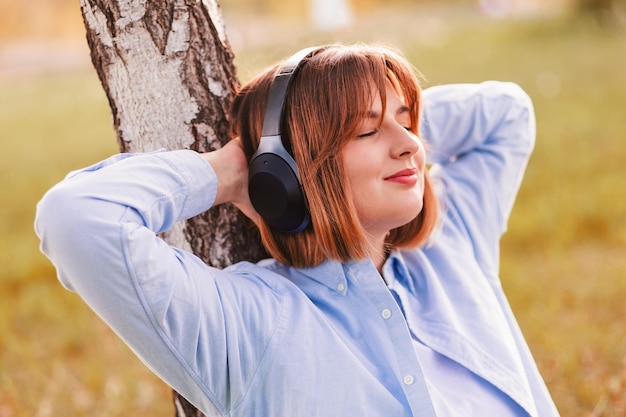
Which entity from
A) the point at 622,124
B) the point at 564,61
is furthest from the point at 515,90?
the point at 564,61

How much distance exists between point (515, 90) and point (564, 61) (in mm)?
7568

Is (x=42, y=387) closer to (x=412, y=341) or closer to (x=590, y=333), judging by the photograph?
(x=412, y=341)

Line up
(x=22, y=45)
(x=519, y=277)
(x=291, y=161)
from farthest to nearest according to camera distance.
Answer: (x=22, y=45), (x=519, y=277), (x=291, y=161)

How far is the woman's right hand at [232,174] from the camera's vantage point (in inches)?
62.2

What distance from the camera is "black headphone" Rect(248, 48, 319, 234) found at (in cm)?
150

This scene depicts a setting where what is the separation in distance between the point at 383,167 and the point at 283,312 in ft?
1.27

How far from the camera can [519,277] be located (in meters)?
3.78

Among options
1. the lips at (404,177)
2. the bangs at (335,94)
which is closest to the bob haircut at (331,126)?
the bangs at (335,94)

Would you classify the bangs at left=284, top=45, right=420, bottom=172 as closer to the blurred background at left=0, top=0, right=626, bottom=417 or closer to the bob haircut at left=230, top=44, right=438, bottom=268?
the bob haircut at left=230, top=44, right=438, bottom=268

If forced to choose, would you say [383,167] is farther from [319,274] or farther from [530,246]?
[530,246]

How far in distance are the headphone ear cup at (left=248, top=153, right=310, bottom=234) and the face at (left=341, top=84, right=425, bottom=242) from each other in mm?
132

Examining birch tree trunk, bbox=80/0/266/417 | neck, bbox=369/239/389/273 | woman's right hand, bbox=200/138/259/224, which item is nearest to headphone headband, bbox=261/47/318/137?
woman's right hand, bbox=200/138/259/224

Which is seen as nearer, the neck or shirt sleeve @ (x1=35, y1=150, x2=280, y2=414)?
shirt sleeve @ (x1=35, y1=150, x2=280, y2=414)

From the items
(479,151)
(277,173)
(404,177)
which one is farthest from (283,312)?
(479,151)
